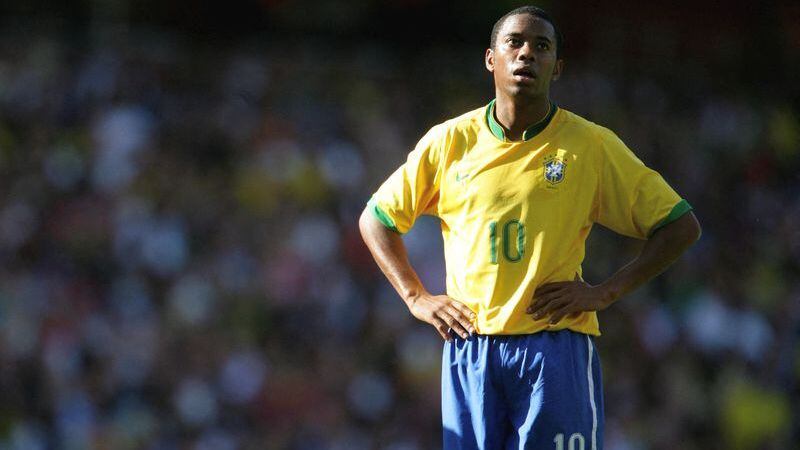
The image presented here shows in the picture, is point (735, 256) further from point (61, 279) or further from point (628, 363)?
point (61, 279)

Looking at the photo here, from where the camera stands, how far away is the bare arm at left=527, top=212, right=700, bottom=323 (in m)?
5.00

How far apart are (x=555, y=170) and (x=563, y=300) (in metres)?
0.49

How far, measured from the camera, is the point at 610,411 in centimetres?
1155

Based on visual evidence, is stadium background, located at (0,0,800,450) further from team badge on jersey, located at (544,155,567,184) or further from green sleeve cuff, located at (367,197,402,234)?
team badge on jersey, located at (544,155,567,184)

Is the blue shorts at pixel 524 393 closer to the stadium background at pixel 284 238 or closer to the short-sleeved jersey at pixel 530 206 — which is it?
the short-sleeved jersey at pixel 530 206

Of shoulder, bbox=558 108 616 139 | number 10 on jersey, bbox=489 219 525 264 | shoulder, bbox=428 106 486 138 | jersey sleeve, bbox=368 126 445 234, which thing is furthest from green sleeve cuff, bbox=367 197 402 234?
shoulder, bbox=558 108 616 139

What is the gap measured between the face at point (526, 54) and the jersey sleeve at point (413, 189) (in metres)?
0.36

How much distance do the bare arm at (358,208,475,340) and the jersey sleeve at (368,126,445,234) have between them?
5cm

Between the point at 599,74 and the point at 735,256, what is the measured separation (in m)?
2.88

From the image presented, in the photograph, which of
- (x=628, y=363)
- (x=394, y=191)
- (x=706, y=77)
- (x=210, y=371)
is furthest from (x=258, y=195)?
(x=394, y=191)

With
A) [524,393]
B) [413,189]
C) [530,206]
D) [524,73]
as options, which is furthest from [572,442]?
[524,73]

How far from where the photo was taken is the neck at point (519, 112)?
5.19 metres

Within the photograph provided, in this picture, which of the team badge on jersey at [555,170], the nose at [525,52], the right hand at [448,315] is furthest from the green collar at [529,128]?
the right hand at [448,315]

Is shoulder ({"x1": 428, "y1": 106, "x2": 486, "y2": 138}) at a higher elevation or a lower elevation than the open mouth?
lower
